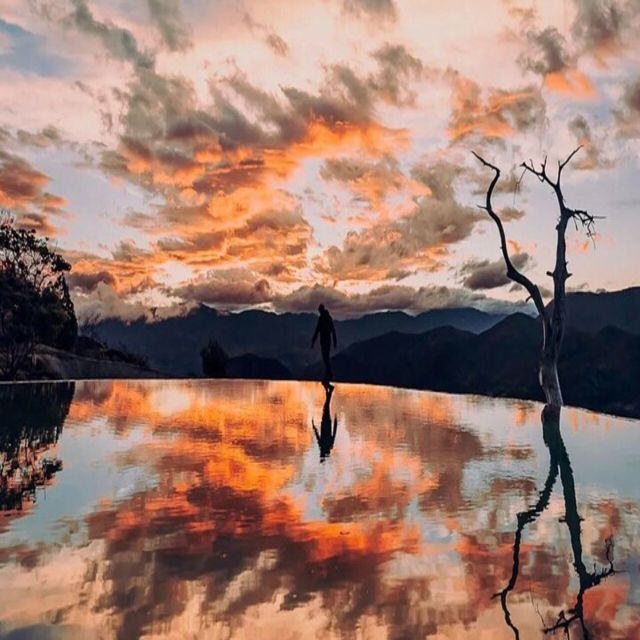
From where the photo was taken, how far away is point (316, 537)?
21.1 ft

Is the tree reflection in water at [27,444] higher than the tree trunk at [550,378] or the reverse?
the reverse

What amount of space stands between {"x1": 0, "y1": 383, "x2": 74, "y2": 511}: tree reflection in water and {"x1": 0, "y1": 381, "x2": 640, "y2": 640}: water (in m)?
0.07

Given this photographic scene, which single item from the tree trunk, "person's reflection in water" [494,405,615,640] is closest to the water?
"person's reflection in water" [494,405,615,640]

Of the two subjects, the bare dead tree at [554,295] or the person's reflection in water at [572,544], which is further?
the bare dead tree at [554,295]

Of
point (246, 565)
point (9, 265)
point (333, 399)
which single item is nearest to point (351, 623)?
point (246, 565)

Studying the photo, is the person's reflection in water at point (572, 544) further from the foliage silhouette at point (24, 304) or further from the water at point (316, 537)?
the foliage silhouette at point (24, 304)

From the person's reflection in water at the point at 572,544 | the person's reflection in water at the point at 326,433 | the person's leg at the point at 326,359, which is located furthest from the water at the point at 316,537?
the person's leg at the point at 326,359

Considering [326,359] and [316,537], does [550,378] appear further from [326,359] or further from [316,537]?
[316,537]

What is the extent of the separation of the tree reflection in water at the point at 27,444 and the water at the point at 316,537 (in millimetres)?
68

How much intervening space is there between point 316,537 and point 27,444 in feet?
26.9

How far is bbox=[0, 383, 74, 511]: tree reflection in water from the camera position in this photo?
858cm

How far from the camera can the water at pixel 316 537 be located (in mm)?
4586

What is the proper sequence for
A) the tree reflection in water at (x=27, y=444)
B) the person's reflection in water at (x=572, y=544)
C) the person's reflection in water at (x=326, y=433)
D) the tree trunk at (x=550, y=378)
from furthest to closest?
1. the tree trunk at (x=550, y=378)
2. the person's reflection in water at (x=326, y=433)
3. the tree reflection in water at (x=27, y=444)
4. the person's reflection in water at (x=572, y=544)

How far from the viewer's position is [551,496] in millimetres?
8414
